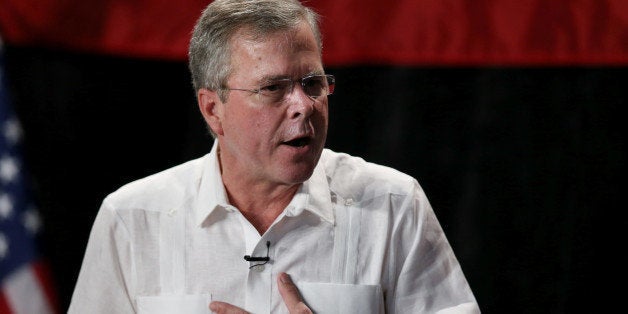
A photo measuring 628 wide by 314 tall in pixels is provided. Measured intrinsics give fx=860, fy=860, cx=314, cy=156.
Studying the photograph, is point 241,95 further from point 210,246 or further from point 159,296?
point 159,296

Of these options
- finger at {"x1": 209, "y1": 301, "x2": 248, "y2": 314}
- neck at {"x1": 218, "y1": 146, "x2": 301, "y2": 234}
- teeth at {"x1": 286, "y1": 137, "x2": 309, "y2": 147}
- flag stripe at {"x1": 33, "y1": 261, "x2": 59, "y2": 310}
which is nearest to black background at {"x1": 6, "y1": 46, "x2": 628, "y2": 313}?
flag stripe at {"x1": 33, "y1": 261, "x2": 59, "y2": 310}

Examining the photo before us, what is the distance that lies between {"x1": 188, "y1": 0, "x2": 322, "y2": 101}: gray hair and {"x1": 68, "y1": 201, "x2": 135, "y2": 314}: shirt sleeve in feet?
1.28

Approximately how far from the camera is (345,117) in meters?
2.83

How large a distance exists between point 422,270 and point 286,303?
320 mm

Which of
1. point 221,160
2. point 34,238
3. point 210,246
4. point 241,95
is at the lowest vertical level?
point 34,238

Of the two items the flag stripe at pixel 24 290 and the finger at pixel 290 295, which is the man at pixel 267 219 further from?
the flag stripe at pixel 24 290

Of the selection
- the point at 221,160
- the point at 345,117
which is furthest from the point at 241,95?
the point at 345,117

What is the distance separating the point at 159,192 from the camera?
2.05m

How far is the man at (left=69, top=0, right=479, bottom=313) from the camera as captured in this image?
1.86m

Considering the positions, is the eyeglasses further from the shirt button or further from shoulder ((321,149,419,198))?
the shirt button

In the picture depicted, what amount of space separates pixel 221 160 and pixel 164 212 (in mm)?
187

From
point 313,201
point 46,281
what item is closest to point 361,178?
point 313,201

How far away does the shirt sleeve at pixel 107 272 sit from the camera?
1.98 meters

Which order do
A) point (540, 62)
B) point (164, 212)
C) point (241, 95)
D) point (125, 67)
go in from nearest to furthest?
point (241, 95), point (164, 212), point (540, 62), point (125, 67)
